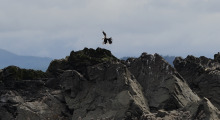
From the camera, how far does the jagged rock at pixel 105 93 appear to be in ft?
111

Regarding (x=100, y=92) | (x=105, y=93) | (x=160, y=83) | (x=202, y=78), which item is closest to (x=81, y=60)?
(x=100, y=92)

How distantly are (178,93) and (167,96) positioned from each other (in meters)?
1.27

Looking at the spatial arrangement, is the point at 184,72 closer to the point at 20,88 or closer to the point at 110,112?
the point at 110,112

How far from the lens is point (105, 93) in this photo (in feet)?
122

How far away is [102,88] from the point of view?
38062mm

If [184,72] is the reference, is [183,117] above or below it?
below

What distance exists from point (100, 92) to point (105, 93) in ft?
2.18

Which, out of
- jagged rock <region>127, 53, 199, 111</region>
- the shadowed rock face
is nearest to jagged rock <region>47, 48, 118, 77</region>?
the shadowed rock face

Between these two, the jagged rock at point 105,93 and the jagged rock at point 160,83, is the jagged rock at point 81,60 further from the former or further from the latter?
the jagged rock at point 160,83

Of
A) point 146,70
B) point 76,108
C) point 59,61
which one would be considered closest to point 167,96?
point 146,70

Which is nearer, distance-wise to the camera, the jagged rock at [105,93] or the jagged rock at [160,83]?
the jagged rock at [105,93]

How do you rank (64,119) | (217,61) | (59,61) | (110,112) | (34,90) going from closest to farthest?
(110,112), (64,119), (34,90), (59,61), (217,61)

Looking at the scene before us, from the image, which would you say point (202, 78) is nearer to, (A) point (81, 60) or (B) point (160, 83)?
(B) point (160, 83)

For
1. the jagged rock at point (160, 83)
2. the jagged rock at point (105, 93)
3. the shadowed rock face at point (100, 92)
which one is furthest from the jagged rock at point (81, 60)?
the jagged rock at point (160, 83)
